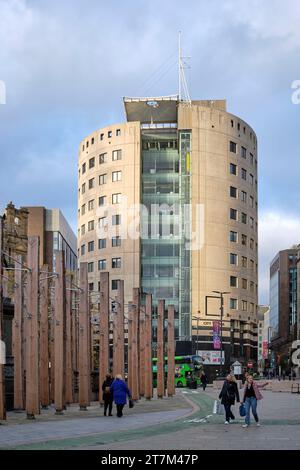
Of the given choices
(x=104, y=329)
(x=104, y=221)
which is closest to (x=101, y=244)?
(x=104, y=221)

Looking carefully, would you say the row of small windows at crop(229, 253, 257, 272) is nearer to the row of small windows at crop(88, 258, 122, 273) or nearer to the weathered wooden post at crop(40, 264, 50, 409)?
the row of small windows at crop(88, 258, 122, 273)

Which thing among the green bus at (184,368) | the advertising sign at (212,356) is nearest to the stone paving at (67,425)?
the green bus at (184,368)

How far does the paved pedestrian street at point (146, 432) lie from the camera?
18406 millimetres

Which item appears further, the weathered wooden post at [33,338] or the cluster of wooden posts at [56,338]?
the cluster of wooden posts at [56,338]

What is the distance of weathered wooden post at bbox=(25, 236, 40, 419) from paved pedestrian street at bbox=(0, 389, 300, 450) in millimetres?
679

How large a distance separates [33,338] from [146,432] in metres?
6.90

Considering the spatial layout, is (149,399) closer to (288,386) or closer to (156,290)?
(288,386)

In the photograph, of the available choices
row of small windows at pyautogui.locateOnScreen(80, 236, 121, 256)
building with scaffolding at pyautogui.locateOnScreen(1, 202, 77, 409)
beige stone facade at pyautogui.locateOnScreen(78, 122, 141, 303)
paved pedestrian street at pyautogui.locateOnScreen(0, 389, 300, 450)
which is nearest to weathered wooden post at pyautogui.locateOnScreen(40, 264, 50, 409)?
paved pedestrian street at pyautogui.locateOnScreen(0, 389, 300, 450)

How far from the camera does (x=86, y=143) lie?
372ft

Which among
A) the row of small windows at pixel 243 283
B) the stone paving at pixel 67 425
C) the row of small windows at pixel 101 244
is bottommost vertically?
the stone paving at pixel 67 425

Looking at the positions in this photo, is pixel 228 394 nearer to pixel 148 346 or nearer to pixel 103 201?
pixel 148 346

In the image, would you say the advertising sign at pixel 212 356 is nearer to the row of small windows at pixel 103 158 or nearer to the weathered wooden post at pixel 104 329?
the row of small windows at pixel 103 158

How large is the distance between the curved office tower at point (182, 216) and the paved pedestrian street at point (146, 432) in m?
72.7

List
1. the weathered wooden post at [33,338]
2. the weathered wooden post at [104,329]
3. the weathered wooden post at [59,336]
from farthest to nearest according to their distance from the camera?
the weathered wooden post at [104,329], the weathered wooden post at [59,336], the weathered wooden post at [33,338]
